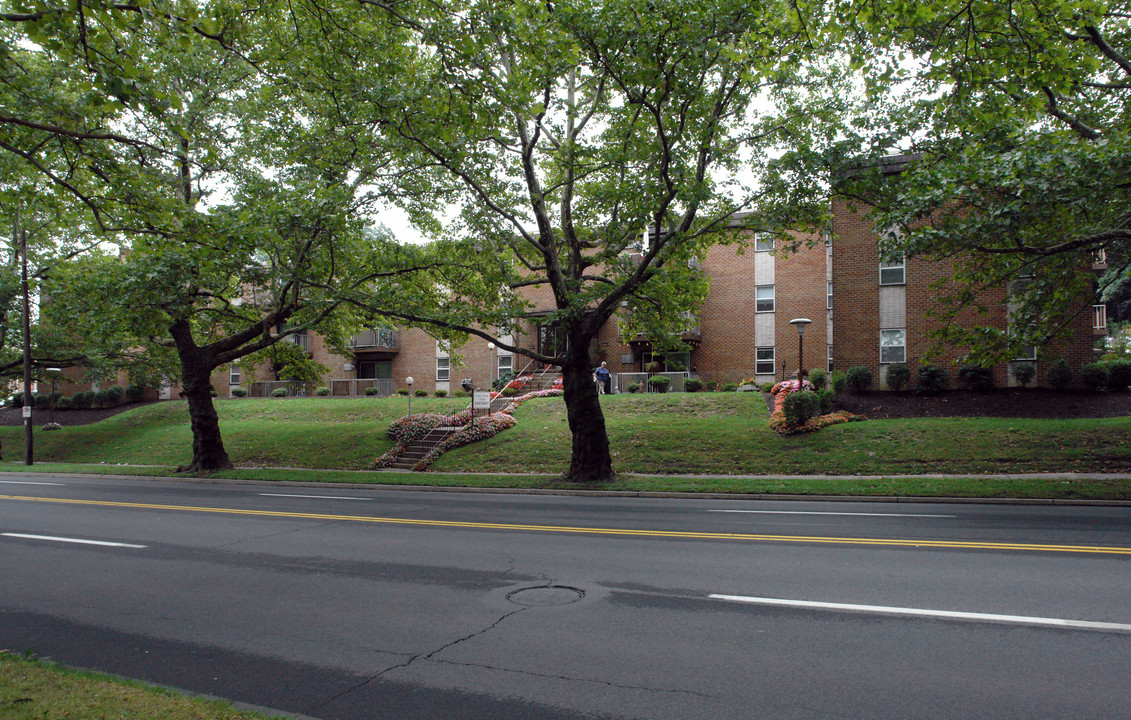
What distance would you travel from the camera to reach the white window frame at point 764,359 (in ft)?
102

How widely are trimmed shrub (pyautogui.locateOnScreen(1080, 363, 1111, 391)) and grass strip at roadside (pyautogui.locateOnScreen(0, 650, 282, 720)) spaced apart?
24.6 m

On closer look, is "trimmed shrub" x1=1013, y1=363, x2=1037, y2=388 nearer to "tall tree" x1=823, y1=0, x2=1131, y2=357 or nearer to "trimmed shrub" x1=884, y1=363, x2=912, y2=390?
"trimmed shrub" x1=884, y1=363, x2=912, y2=390

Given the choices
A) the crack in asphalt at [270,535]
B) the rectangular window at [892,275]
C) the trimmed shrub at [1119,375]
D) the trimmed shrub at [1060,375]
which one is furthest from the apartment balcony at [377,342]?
the trimmed shrub at [1119,375]

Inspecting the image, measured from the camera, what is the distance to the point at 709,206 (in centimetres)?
1738

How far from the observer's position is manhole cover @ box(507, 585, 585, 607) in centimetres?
618

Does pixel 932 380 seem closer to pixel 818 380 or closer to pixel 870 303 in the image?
pixel 870 303

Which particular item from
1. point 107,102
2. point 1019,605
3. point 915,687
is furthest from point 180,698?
point 1019,605

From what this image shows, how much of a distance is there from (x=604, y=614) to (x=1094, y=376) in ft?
71.9

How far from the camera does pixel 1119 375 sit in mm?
20672

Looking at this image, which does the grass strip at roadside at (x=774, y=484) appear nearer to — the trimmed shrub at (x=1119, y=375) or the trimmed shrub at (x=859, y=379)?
the trimmed shrub at (x=859, y=379)

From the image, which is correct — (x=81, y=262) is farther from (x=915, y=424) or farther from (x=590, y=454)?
(x=915, y=424)

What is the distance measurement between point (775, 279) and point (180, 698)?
99.7 ft

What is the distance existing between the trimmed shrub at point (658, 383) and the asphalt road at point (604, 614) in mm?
19031

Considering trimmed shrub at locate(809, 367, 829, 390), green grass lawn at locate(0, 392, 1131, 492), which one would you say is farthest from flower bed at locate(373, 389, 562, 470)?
trimmed shrub at locate(809, 367, 829, 390)
